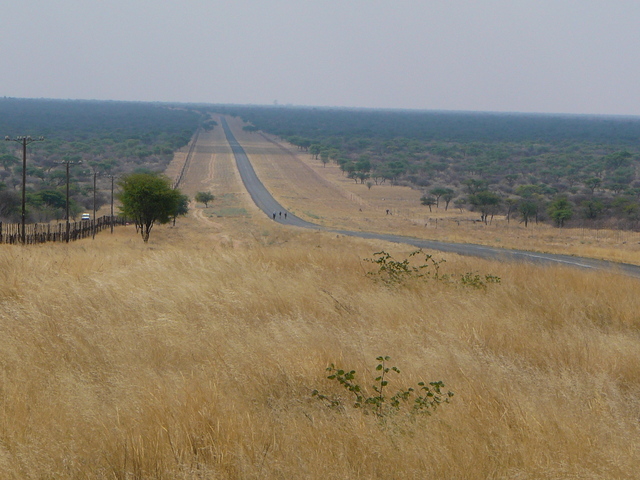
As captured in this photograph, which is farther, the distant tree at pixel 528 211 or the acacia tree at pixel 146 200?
the distant tree at pixel 528 211

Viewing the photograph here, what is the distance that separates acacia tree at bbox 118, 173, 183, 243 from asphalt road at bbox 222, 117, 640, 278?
1348 cm

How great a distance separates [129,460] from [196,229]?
2081 inches

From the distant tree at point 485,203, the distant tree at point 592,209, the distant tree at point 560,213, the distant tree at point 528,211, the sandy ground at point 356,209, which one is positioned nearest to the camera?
the sandy ground at point 356,209

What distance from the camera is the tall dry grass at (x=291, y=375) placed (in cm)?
388

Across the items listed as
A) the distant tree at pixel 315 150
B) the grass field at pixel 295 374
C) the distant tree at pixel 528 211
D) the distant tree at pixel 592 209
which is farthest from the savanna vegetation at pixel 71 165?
the distant tree at pixel 592 209

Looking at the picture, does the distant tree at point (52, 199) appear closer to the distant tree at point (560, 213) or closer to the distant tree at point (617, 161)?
the distant tree at point (560, 213)

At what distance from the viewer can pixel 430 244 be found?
39000mm

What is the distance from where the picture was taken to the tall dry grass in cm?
A: 388

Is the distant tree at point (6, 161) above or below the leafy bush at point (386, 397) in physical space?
below

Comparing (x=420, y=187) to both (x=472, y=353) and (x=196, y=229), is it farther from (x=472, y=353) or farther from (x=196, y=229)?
(x=472, y=353)

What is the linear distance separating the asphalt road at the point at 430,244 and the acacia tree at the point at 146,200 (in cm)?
1348

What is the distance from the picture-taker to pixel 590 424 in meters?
4.42

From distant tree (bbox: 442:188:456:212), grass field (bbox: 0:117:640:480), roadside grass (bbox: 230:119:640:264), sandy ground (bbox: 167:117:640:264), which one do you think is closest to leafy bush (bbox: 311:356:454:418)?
grass field (bbox: 0:117:640:480)

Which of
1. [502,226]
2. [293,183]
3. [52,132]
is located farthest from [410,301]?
[52,132]
